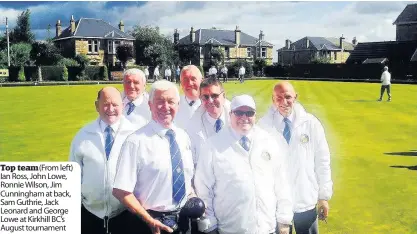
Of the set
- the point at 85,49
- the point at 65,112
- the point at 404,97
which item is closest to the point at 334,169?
the point at 85,49

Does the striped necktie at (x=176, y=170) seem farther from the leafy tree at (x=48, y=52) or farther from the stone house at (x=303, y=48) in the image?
the leafy tree at (x=48, y=52)

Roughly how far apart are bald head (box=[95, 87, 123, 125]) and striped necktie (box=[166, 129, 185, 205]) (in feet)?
1.61

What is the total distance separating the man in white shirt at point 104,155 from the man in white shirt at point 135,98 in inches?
15.3

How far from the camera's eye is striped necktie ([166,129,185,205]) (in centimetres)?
273

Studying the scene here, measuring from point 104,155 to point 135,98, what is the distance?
0.68 meters

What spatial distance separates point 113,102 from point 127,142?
45 centimetres

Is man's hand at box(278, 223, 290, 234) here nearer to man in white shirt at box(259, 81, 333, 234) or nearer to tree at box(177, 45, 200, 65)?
man in white shirt at box(259, 81, 333, 234)

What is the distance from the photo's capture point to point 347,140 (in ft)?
29.5

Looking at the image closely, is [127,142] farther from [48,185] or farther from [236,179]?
[48,185]

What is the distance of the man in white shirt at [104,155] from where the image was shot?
10.1 feet

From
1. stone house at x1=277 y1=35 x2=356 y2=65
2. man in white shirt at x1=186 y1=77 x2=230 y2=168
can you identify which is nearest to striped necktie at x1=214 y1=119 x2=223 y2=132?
man in white shirt at x1=186 y1=77 x2=230 y2=168

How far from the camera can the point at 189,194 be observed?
278 cm

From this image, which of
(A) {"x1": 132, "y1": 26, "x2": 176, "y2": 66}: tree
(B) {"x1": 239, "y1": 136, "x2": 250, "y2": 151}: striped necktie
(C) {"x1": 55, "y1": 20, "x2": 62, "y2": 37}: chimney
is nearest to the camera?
(B) {"x1": 239, "y1": 136, "x2": 250, "y2": 151}: striped necktie

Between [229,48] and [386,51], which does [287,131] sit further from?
[386,51]
